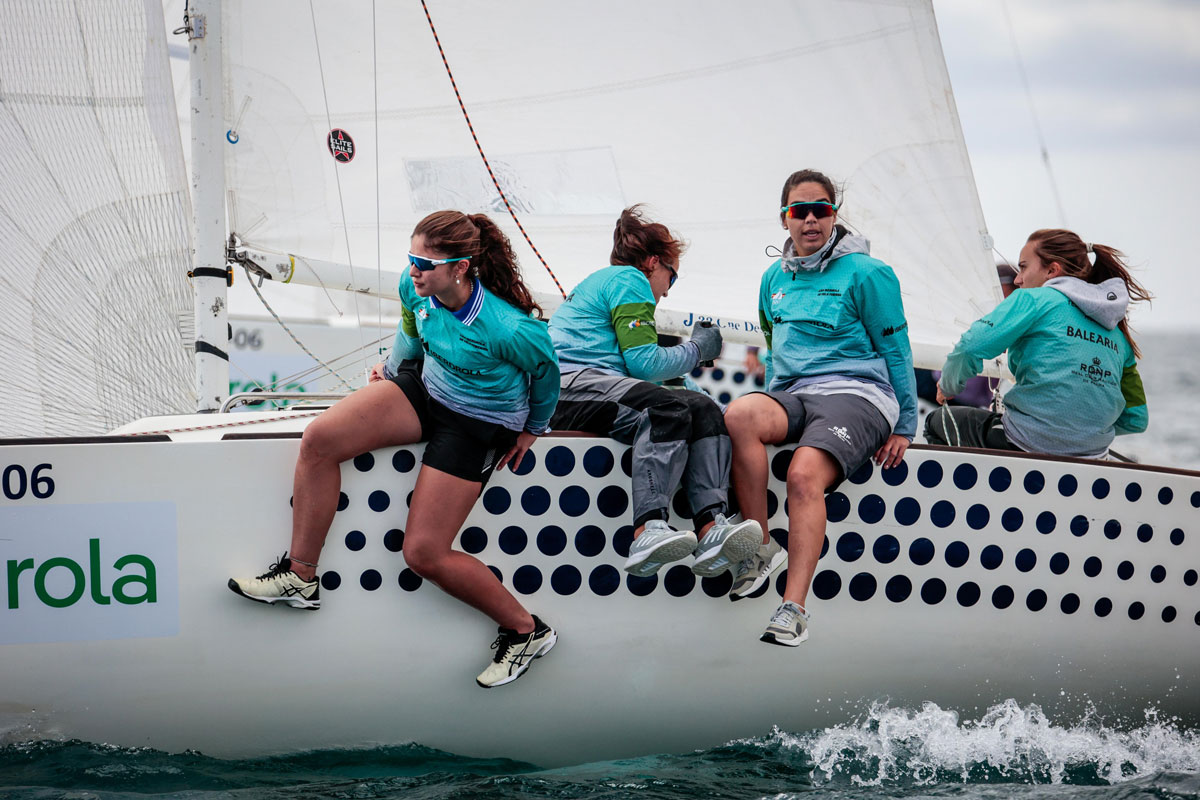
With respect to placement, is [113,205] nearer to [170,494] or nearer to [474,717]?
[170,494]

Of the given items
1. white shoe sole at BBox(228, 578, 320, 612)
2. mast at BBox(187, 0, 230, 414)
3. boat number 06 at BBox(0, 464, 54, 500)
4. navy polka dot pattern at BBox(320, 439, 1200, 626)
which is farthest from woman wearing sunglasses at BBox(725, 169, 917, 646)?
mast at BBox(187, 0, 230, 414)

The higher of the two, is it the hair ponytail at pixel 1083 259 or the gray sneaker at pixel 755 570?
the hair ponytail at pixel 1083 259

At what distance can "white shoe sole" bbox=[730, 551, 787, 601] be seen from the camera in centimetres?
315

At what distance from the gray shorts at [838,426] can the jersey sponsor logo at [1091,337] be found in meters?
0.75

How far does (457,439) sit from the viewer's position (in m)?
2.99

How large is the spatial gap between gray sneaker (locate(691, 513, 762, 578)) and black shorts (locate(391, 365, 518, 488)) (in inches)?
22.9

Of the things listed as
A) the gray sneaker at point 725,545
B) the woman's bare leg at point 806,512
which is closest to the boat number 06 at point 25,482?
the gray sneaker at point 725,545

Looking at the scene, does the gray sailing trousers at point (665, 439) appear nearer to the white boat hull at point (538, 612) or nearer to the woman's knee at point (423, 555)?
the white boat hull at point (538, 612)

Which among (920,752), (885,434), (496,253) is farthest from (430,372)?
(920,752)

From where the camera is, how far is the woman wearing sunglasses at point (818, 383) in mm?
3104

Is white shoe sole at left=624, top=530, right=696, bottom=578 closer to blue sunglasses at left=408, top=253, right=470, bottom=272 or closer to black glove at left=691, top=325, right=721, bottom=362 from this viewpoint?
black glove at left=691, top=325, right=721, bottom=362

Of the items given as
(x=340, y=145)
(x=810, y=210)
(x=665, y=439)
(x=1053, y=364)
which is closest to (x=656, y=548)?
(x=665, y=439)

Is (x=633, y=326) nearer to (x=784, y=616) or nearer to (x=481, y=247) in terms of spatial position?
(x=481, y=247)

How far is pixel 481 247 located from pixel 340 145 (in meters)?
1.94
